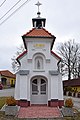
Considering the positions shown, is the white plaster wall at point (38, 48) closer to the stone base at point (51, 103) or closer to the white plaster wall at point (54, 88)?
the white plaster wall at point (54, 88)

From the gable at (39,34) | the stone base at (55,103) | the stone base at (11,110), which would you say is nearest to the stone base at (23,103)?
the stone base at (55,103)

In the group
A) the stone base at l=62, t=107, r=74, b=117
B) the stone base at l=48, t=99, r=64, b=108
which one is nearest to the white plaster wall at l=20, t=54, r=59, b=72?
the stone base at l=48, t=99, r=64, b=108

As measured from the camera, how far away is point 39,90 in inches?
985

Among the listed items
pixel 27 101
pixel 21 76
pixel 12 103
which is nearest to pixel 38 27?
pixel 21 76

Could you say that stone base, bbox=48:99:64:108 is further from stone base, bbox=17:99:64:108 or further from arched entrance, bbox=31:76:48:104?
arched entrance, bbox=31:76:48:104

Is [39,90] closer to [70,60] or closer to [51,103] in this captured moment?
[51,103]

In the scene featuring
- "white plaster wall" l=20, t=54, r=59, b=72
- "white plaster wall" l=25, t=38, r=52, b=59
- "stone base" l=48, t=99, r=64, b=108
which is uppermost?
"white plaster wall" l=25, t=38, r=52, b=59

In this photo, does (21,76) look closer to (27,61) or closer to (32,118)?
A: (27,61)

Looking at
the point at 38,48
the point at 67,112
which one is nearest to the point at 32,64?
the point at 38,48

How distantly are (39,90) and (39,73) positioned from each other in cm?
152

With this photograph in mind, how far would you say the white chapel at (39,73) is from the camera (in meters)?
24.1

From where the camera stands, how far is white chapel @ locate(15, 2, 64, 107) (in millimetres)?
24094

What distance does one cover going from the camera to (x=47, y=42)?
82.3 feet

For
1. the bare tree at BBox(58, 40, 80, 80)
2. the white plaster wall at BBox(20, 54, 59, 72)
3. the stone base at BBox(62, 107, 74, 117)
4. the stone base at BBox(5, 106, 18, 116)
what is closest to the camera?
the stone base at BBox(62, 107, 74, 117)
